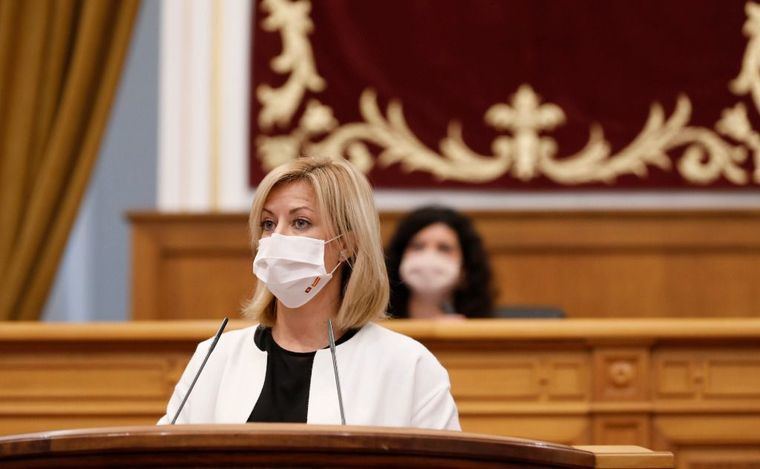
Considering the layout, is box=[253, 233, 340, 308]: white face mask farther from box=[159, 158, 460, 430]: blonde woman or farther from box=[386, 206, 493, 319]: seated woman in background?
box=[386, 206, 493, 319]: seated woman in background

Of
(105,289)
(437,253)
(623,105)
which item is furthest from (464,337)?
(105,289)

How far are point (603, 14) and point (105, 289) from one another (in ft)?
7.90

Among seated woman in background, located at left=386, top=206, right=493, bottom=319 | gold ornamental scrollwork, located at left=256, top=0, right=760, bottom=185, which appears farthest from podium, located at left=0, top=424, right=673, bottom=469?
gold ornamental scrollwork, located at left=256, top=0, right=760, bottom=185

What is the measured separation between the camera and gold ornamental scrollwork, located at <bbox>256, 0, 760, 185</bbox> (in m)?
4.69

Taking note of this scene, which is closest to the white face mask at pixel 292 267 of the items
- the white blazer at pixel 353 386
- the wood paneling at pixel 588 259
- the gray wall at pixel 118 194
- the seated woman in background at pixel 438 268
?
the white blazer at pixel 353 386

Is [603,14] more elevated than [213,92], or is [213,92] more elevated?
[603,14]

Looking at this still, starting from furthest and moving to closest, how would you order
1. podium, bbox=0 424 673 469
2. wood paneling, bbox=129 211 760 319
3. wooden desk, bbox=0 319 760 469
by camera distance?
1. wood paneling, bbox=129 211 760 319
2. wooden desk, bbox=0 319 760 469
3. podium, bbox=0 424 673 469

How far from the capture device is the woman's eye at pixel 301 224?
7.39ft

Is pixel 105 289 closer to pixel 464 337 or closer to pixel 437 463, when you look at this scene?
pixel 464 337

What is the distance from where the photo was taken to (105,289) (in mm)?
4883

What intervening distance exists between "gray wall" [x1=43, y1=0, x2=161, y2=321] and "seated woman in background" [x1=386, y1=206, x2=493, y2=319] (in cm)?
133

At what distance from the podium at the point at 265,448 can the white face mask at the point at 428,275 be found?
236cm

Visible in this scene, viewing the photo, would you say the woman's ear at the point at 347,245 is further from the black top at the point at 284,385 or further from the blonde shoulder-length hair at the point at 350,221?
the black top at the point at 284,385

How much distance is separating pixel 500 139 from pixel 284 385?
107 inches
